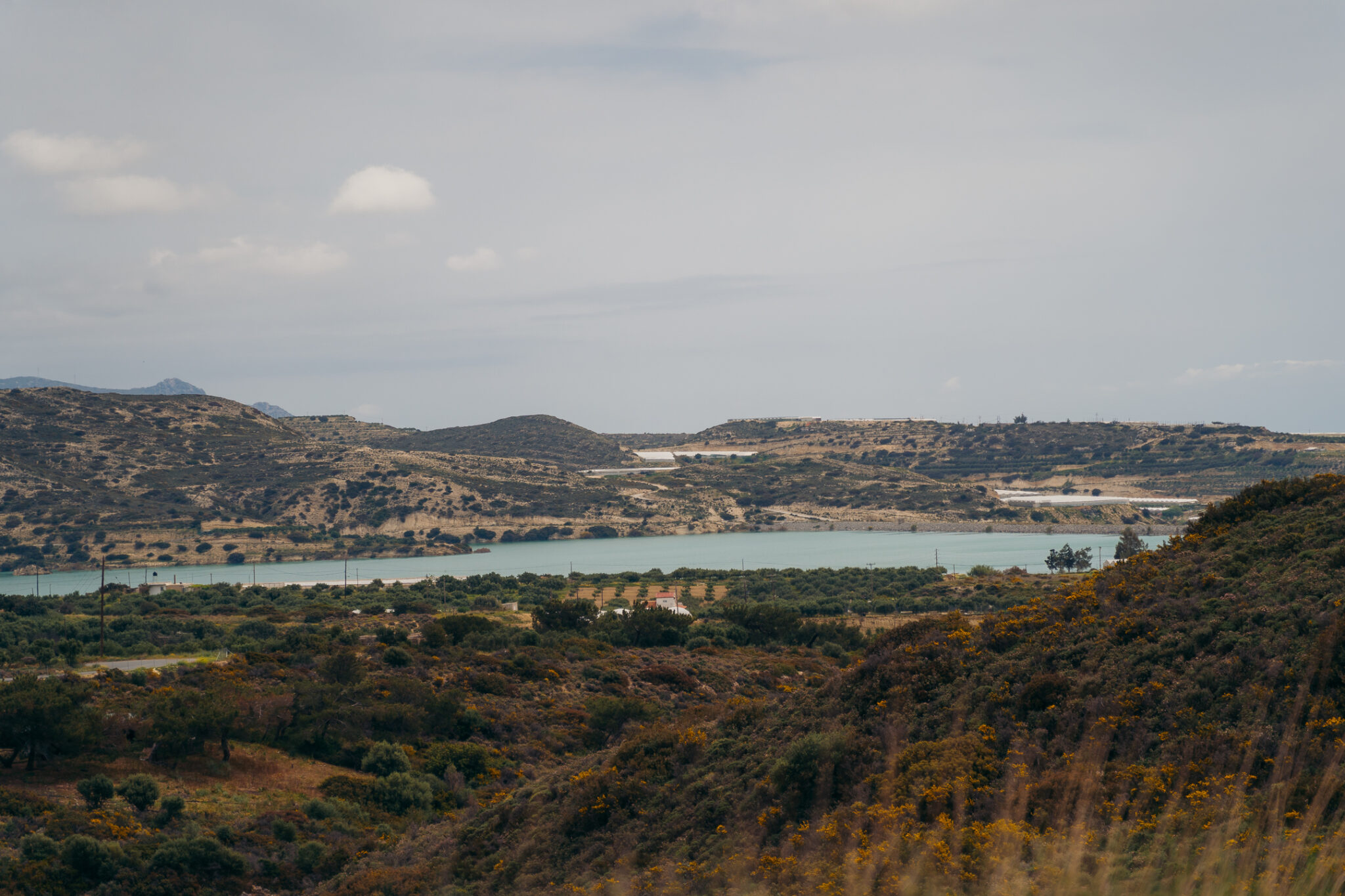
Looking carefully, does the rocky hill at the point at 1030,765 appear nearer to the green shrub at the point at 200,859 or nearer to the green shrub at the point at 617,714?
the green shrub at the point at 200,859

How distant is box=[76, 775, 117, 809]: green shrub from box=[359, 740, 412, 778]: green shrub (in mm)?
5771

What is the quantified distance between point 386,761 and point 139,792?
18.8 ft

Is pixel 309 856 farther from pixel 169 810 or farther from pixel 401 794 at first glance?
pixel 401 794

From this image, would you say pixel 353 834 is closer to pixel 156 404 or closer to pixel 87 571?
pixel 87 571

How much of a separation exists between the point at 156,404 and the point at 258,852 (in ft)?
452

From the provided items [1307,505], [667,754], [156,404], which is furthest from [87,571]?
[1307,505]

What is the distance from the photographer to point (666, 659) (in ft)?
110

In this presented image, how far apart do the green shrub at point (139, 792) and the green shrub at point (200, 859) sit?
97.5 inches

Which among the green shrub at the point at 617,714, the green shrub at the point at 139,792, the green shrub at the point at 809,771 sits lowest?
the green shrub at the point at 617,714

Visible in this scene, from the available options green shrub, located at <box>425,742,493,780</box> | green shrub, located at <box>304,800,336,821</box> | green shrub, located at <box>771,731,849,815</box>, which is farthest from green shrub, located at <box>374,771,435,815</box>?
green shrub, located at <box>771,731,849,815</box>

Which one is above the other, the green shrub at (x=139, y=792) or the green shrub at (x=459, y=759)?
the green shrub at (x=139, y=792)

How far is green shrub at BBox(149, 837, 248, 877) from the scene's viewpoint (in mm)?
15211

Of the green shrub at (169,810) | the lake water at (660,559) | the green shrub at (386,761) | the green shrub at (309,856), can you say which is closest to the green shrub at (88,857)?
the green shrub at (169,810)

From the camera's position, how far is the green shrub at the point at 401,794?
19.8 m
